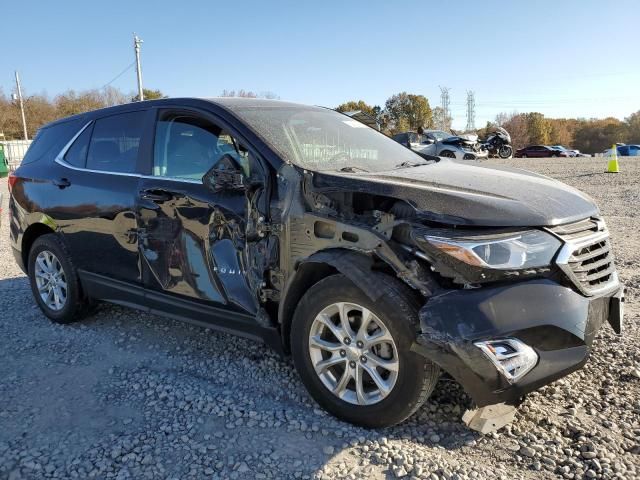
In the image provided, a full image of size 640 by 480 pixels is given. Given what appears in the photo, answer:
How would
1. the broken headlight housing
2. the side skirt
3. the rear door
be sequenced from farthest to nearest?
the rear door, the side skirt, the broken headlight housing

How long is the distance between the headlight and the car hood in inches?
2.9

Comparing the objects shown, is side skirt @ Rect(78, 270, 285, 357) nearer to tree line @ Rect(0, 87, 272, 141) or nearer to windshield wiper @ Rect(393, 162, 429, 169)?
windshield wiper @ Rect(393, 162, 429, 169)

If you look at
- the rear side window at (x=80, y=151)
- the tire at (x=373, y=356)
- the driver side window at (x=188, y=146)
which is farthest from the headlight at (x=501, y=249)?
the rear side window at (x=80, y=151)

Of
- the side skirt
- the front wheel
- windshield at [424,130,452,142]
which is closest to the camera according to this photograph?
the side skirt

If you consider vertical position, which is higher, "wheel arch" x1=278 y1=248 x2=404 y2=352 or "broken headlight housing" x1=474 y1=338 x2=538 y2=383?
"wheel arch" x1=278 y1=248 x2=404 y2=352

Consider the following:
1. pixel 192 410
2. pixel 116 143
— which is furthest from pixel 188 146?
pixel 192 410

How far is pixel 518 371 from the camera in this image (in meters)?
2.39

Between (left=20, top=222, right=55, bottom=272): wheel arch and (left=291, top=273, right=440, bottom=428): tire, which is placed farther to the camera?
(left=20, top=222, right=55, bottom=272): wheel arch

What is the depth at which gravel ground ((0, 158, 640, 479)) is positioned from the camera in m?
2.49

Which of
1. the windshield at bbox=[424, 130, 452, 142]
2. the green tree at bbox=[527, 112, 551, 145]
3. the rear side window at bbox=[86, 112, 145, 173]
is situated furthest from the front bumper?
the green tree at bbox=[527, 112, 551, 145]

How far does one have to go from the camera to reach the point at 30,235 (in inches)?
189

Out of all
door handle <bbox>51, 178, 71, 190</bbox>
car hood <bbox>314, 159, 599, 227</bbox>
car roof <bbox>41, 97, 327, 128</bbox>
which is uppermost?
car roof <bbox>41, 97, 327, 128</bbox>

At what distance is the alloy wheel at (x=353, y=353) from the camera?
266 cm

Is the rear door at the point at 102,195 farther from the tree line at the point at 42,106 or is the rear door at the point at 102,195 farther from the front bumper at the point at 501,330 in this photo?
the tree line at the point at 42,106
